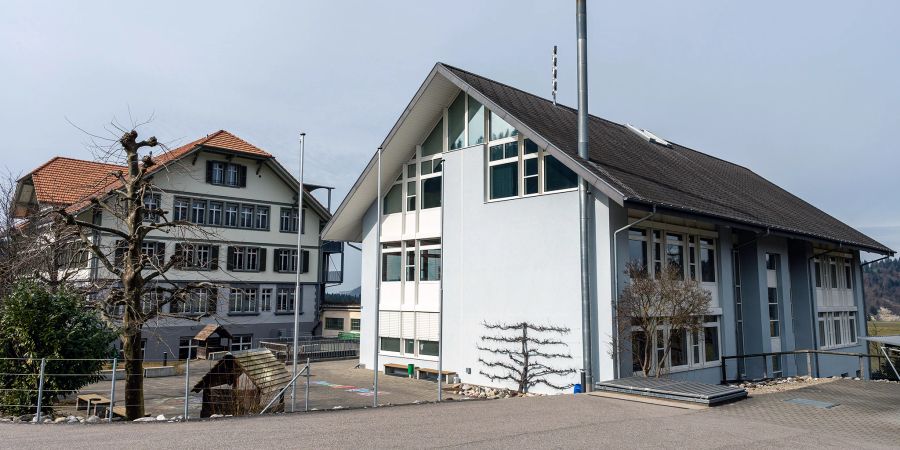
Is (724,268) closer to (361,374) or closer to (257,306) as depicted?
(361,374)

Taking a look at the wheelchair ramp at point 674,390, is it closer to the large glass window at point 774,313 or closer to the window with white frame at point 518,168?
the window with white frame at point 518,168

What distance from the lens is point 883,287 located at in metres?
178

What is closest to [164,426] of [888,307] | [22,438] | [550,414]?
[22,438]

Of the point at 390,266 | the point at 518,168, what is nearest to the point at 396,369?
the point at 390,266

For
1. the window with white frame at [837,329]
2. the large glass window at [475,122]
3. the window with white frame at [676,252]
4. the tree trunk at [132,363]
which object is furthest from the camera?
the window with white frame at [837,329]

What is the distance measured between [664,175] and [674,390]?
862 cm

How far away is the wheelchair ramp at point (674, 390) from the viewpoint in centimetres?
1291

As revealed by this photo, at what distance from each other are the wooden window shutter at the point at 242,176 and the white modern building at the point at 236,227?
0.18 ft

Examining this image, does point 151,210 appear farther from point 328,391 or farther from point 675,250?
point 675,250

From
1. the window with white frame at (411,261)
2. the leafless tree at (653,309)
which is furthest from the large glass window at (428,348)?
the leafless tree at (653,309)

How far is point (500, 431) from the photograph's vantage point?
10141 millimetres

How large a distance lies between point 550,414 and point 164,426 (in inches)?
254

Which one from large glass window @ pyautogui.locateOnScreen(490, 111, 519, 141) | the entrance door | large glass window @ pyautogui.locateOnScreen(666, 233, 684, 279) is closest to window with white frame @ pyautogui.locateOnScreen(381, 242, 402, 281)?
large glass window @ pyautogui.locateOnScreen(490, 111, 519, 141)

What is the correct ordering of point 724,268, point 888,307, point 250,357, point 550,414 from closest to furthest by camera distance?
point 550,414 → point 250,357 → point 724,268 → point 888,307
